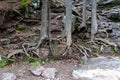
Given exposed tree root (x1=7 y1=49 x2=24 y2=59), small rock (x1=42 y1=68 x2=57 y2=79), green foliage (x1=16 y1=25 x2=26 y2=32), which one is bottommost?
small rock (x1=42 y1=68 x2=57 y2=79)

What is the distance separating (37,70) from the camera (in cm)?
848

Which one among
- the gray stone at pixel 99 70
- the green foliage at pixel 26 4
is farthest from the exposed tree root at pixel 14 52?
the green foliage at pixel 26 4

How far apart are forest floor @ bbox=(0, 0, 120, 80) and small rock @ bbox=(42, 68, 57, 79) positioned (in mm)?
134

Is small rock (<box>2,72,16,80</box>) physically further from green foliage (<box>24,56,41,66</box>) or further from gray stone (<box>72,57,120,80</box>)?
gray stone (<box>72,57,120,80</box>)

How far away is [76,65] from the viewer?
30.0 ft

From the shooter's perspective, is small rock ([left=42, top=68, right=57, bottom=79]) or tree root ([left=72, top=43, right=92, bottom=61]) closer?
small rock ([left=42, top=68, right=57, bottom=79])

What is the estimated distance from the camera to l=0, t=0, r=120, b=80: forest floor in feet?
28.2

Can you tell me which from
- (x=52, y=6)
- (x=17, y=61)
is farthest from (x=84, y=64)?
(x=52, y=6)

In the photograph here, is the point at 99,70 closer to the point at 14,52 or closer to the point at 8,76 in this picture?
the point at 8,76

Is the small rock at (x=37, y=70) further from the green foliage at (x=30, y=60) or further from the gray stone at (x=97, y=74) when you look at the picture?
the gray stone at (x=97, y=74)

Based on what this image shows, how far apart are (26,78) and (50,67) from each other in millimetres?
1069

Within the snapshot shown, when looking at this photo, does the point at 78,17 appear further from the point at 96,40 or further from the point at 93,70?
the point at 93,70

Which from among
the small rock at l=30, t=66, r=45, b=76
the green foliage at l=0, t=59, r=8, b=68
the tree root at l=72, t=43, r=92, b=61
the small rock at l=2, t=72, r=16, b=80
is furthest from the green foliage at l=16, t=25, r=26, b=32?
the small rock at l=2, t=72, r=16, b=80

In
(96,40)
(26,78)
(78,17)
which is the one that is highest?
(78,17)
